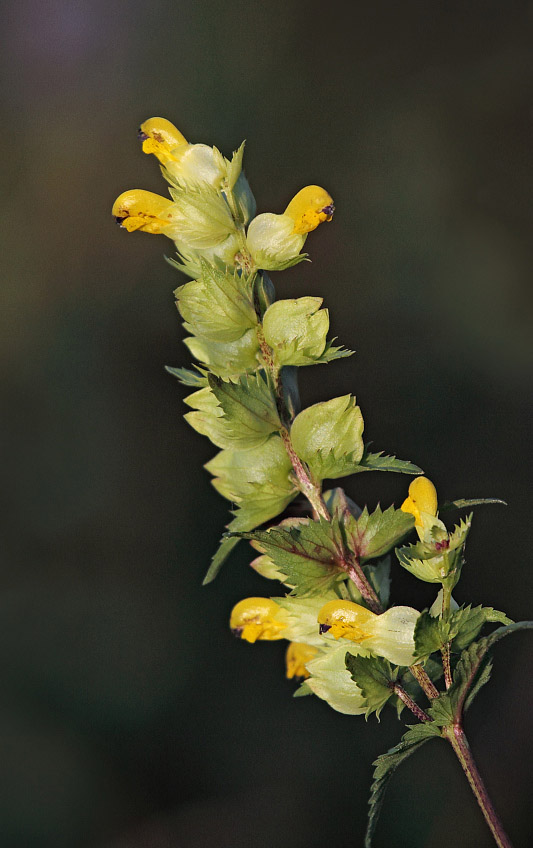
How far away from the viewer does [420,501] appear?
0.45 metres

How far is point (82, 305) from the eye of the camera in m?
2.42

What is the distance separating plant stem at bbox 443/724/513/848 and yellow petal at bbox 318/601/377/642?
0.21 feet

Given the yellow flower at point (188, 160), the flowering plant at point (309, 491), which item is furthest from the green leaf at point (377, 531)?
the yellow flower at point (188, 160)

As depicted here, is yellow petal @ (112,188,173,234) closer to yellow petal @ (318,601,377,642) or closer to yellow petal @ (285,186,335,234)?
yellow petal @ (285,186,335,234)

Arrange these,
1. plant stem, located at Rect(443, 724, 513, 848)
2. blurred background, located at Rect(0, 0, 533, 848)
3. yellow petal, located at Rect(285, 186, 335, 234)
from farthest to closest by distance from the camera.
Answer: blurred background, located at Rect(0, 0, 533, 848), yellow petal, located at Rect(285, 186, 335, 234), plant stem, located at Rect(443, 724, 513, 848)

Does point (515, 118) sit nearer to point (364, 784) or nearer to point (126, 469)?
point (126, 469)

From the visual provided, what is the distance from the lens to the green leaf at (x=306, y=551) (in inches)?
16.9

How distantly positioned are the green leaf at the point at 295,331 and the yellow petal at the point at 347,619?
0.13 metres

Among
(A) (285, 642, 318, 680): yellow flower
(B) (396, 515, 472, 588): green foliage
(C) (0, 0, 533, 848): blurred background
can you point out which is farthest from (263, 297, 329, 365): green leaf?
(C) (0, 0, 533, 848): blurred background

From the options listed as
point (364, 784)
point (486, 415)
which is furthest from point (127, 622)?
point (486, 415)

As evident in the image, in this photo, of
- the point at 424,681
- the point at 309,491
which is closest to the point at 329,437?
the point at 309,491

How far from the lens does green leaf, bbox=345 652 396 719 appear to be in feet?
1.39

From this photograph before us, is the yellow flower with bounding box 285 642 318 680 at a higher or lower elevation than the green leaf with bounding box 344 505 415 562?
lower

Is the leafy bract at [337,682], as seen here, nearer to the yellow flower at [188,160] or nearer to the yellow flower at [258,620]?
the yellow flower at [258,620]
